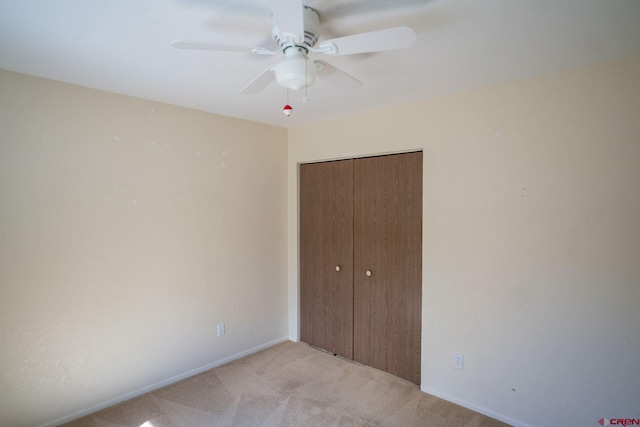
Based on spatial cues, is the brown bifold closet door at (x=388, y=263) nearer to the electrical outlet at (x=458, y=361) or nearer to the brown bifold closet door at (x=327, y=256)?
the brown bifold closet door at (x=327, y=256)

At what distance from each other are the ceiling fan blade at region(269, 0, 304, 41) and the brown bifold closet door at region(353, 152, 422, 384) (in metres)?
1.74

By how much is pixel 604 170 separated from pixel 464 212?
32.2 inches

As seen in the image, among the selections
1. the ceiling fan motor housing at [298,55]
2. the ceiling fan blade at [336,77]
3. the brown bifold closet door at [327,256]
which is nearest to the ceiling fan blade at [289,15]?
the ceiling fan motor housing at [298,55]

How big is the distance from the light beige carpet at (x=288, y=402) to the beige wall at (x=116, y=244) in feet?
0.73

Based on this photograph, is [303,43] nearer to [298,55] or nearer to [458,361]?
[298,55]

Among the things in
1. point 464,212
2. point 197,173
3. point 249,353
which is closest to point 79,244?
point 197,173

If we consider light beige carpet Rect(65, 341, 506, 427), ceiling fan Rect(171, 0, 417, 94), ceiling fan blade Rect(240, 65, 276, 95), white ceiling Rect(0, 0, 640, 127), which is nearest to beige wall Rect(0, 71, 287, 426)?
light beige carpet Rect(65, 341, 506, 427)

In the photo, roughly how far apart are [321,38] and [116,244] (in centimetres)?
→ 205

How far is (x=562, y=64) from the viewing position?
75.4 inches

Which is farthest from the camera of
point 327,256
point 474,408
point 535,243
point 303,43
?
point 327,256

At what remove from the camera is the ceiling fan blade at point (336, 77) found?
1.53 metres

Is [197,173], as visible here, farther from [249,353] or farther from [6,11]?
[249,353]

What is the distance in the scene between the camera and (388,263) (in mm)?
2869

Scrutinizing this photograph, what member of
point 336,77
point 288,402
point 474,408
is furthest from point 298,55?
point 474,408
